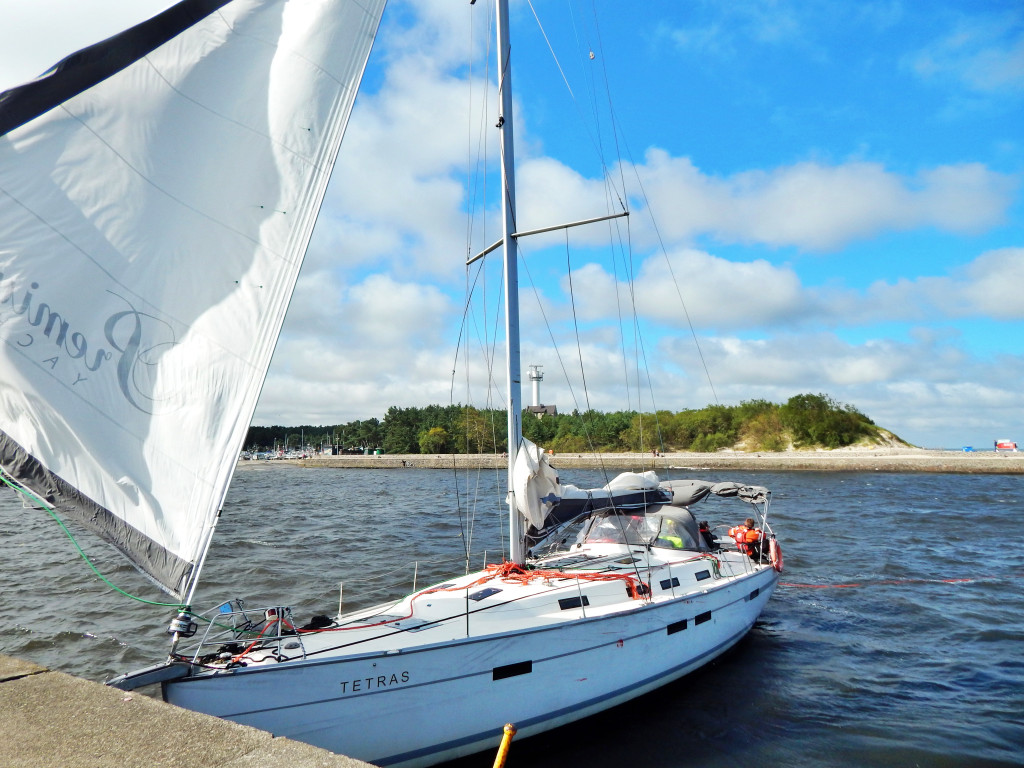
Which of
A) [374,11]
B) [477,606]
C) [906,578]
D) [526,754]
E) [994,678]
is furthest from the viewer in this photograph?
[906,578]

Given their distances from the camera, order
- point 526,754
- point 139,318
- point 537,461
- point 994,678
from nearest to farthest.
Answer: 1. point 139,318
2. point 526,754
3. point 537,461
4. point 994,678

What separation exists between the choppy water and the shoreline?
26.5 m

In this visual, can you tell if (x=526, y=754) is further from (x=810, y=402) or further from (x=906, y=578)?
(x=810, y=402)

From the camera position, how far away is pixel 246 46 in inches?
211

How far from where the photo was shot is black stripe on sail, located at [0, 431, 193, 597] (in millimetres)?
4355

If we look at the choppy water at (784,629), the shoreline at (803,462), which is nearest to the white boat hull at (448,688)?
the choppy water at (784,629)

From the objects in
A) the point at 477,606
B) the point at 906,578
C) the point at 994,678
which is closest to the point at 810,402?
the point at 906,578

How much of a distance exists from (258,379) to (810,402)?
8842 centimetres

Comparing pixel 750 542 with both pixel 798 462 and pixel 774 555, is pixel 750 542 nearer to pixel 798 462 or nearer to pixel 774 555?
pixel 774 555

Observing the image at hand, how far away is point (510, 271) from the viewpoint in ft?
29.7

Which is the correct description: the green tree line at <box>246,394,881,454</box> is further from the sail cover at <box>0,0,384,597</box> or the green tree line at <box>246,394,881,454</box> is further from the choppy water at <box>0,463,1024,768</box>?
the sail cover at <box>0,0,384,597</box>

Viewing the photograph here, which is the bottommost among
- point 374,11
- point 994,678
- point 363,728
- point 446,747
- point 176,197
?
point 994,678

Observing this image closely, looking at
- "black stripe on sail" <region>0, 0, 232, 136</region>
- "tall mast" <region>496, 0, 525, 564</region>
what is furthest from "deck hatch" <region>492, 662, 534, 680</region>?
"black stripe on sail" <region>0, 0, 232, 136</region>

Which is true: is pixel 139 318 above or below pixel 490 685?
above
